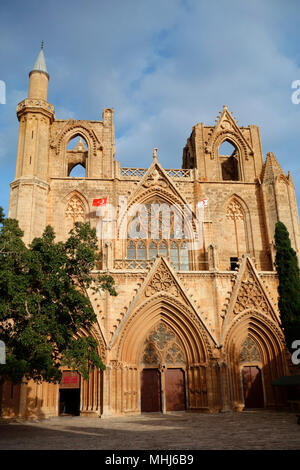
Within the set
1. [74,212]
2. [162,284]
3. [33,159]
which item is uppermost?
[33,159]

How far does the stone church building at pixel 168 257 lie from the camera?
882 inches

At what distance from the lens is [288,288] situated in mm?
21969

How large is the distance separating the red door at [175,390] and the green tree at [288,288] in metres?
6.11

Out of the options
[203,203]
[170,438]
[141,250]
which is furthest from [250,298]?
[170,438]

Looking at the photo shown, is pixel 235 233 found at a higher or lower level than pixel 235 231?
lower

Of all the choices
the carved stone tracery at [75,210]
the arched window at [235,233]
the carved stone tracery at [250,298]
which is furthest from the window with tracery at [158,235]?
the carved stone tracery at [250,298]

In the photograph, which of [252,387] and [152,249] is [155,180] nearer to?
[152,249]

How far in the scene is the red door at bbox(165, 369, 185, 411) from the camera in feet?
75.0

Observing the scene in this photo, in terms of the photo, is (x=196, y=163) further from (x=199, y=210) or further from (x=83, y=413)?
(x=83, y=413)

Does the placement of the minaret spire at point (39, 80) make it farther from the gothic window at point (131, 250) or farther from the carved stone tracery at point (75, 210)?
the gothic window at point (131, 250)

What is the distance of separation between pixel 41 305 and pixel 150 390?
10.3 metres

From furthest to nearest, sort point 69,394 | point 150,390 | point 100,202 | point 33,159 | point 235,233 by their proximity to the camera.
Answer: point 235,233 → point 100,202 → point 33,159 → point 69,394 → point 150,390

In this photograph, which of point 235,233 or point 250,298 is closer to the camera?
point 250,298

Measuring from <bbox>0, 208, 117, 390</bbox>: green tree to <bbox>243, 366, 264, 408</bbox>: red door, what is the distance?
1083 cm
